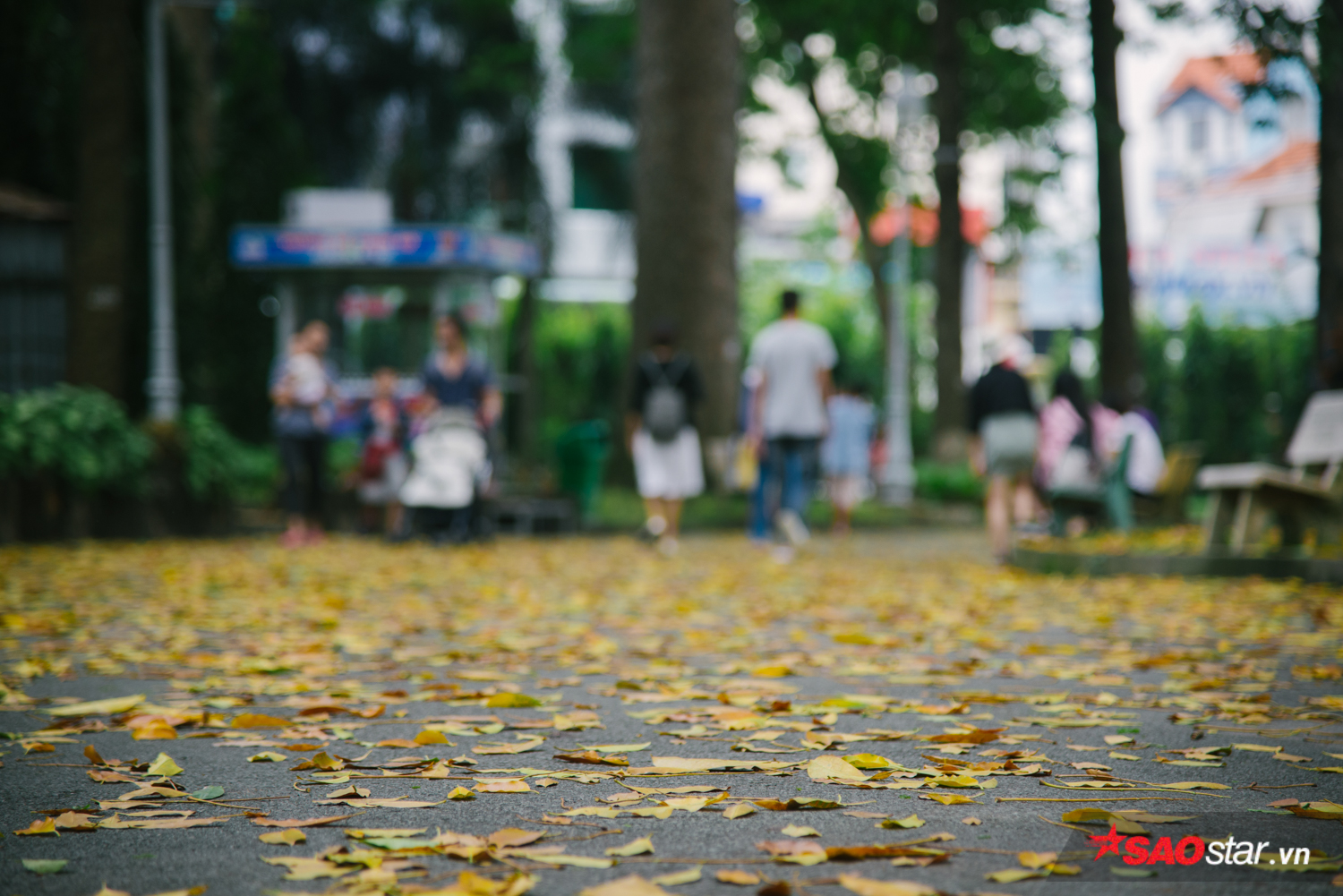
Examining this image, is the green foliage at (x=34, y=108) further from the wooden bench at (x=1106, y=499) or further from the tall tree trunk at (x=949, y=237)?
the wooden bench at (x=1106, y=499)

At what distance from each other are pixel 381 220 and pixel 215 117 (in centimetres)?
1139

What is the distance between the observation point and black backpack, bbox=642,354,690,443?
517 inches

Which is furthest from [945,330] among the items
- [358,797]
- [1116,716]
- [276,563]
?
[358,797]

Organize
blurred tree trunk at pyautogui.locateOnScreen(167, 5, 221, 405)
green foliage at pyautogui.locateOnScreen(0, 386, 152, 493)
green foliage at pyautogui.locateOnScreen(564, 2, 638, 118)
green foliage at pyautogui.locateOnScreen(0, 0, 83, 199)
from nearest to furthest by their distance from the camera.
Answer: green foliage at pyautogui.locateOnScreen(0, 386, 152, 493) → blurred tree trunk at pyautogui.locateOnScreen(167, 5, 221, 405) → green foliage at pyautogui.locateOnScreen(0, 0, 83, 199) → green foliage at pyautogui.locateOnScreen(564, 2, 638, 118)

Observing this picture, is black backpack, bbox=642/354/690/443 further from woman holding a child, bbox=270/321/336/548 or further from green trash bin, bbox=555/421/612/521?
green trash bin, bbox=555/421/612/521

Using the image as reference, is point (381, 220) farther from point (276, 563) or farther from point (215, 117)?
point (215, 117)

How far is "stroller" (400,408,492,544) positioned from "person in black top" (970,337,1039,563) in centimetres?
443

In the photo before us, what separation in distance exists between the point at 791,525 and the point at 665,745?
8552 mm

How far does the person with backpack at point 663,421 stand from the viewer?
13.2 meters

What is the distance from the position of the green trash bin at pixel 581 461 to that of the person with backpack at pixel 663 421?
3832 millimetres

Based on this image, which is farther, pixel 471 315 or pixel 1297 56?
pixel 471 315

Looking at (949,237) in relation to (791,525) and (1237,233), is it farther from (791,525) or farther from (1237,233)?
(1237,233)

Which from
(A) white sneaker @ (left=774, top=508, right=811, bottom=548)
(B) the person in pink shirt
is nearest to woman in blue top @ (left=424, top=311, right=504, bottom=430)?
(A) white sneaker @ (left=774, top=508, right=811, bottom=548)

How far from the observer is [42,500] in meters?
14.2
